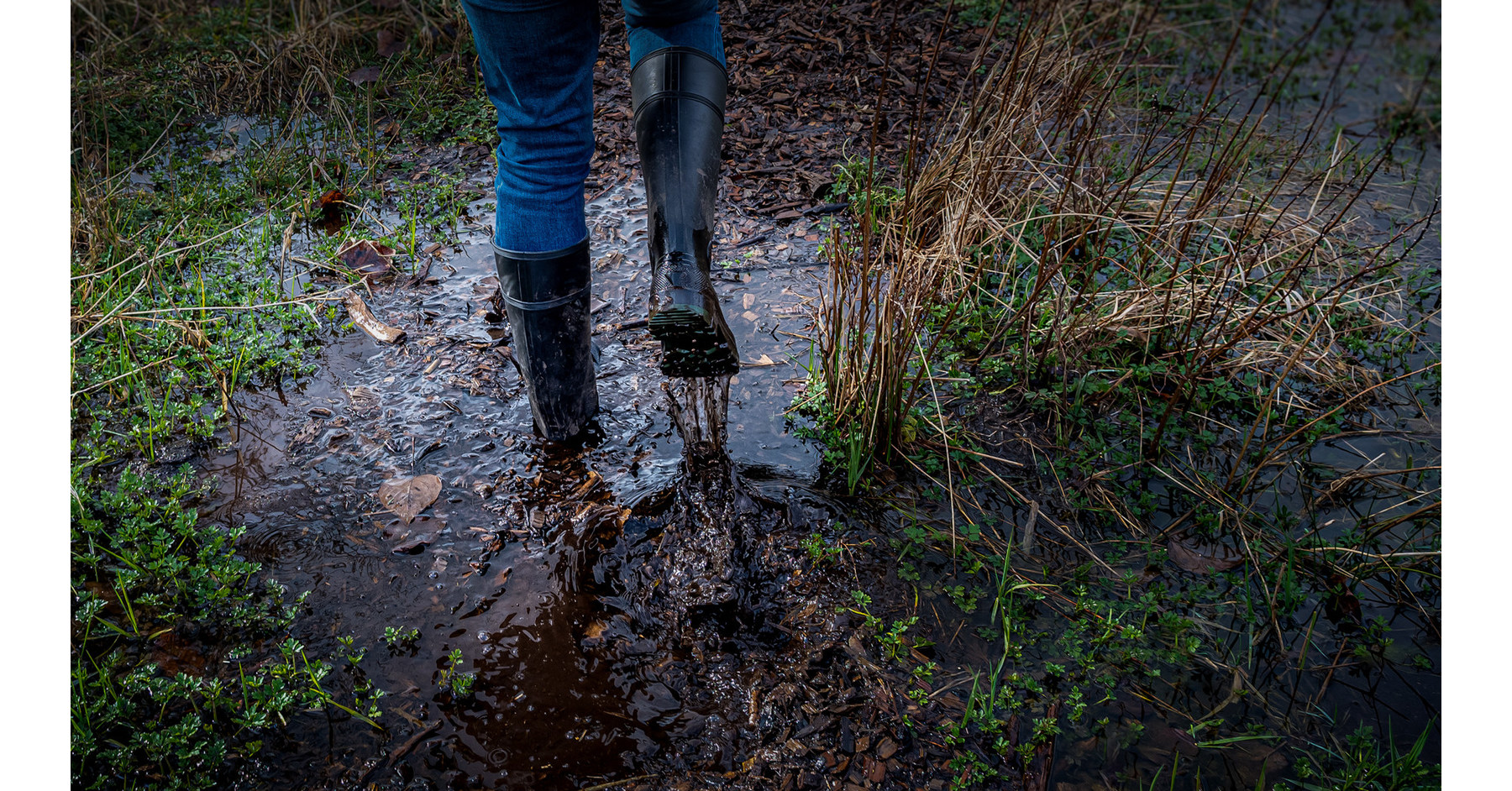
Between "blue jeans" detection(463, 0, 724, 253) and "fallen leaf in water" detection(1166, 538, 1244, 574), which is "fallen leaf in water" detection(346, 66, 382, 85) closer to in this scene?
"blue jeans" detection(463, 0, 724, 253)

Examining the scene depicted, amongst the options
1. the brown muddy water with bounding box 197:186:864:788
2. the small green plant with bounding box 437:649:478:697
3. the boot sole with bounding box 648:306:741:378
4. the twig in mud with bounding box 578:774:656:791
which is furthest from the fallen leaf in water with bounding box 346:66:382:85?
the twig in mud with bounding box 578:774:656:791

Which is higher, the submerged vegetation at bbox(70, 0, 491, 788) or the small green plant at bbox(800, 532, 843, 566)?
the submerged vegetation at bbox(70, 0, 491, 788)

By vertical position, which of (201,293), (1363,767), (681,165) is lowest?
(1363,767)

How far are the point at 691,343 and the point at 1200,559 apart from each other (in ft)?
4.43

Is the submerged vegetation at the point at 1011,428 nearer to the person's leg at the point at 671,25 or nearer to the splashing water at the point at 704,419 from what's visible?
the splashing water at the point at 704,419

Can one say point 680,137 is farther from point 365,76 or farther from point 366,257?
point 365,76

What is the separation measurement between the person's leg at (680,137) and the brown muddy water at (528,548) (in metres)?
0.37

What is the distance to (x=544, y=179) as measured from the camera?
193 cm

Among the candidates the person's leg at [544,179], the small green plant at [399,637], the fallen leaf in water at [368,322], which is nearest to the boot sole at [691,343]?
the person's leg at [544,179]

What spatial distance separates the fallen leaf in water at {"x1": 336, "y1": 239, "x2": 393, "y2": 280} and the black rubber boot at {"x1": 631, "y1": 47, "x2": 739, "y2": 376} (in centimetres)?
151

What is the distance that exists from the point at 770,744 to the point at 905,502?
764 mm

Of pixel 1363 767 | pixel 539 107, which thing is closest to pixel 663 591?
pixel 539 107

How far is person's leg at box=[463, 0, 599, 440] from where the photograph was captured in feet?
5.73

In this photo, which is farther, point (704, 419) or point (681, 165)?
point (704, 419)
